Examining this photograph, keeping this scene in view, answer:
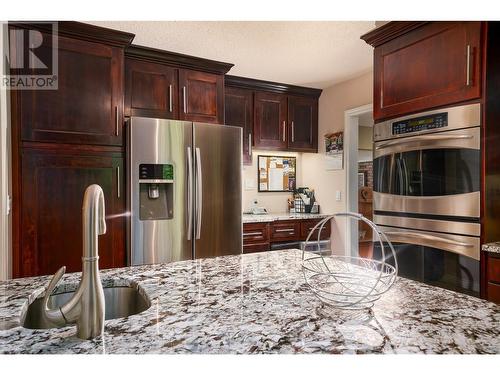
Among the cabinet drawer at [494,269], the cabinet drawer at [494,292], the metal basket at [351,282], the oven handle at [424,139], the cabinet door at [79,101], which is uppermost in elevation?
the cabinet door at [79,101]

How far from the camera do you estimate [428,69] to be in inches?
79.0

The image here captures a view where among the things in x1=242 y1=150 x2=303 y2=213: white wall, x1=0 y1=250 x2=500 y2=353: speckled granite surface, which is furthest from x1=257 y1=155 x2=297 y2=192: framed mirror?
x1=0 y1=250 x2=500 y2=353: speckled granite surface

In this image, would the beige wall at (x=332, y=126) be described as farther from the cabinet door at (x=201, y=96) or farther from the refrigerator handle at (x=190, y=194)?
the refrigerator handle at (x=190, y=194)

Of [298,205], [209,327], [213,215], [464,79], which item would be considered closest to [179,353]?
[209,327]

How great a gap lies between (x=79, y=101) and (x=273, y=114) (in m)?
2.09

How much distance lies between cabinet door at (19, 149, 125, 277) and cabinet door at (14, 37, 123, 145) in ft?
0.48

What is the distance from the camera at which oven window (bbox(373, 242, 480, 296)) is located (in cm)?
175

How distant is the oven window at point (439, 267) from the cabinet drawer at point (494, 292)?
0.19 ft

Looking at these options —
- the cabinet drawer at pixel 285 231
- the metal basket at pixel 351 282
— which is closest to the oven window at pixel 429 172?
the metal basket at pixel 351 282

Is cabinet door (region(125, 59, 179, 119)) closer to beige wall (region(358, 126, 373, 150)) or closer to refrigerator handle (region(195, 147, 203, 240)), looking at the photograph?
refrigerator handle (region(195, 147, 203, 240))

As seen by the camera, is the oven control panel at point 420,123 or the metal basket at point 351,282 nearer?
the metal basket at point 351,282

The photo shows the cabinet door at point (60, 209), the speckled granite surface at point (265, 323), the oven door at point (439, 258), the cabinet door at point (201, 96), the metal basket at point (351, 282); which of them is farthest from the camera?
the cabinet door at point (201, 96)

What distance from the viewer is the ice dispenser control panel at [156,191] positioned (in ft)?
8.43

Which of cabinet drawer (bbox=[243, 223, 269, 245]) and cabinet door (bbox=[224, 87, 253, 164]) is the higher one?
cabinet door (bbox=[224, 87, 253, 164])
